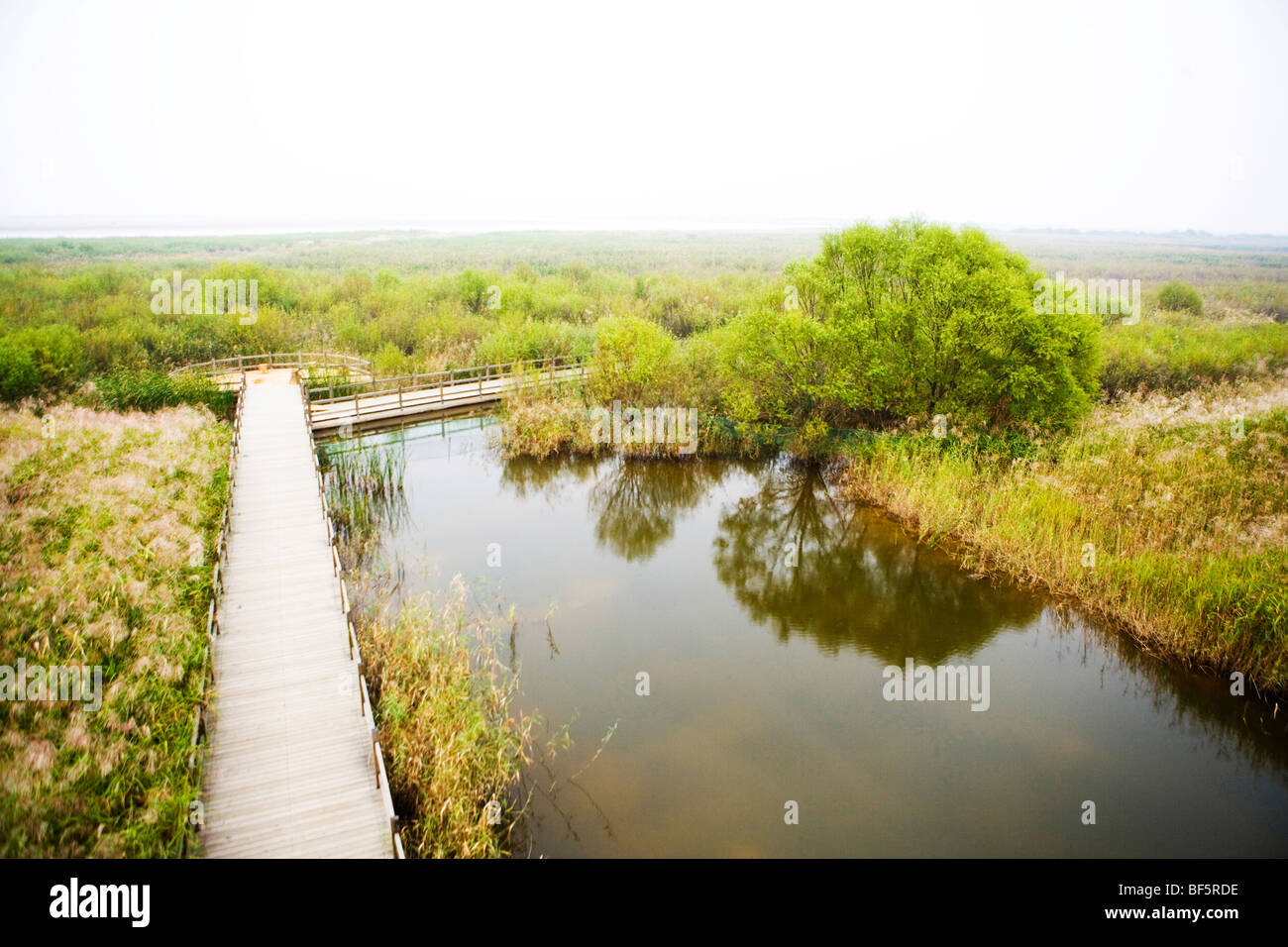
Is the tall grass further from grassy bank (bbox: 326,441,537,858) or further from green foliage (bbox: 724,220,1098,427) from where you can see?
green foliage (bbox: 724,220,1098,427)

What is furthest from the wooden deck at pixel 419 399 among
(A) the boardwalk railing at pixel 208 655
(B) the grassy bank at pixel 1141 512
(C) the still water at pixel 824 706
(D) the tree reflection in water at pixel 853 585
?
(B) the grassy bank at pixel 1141 512

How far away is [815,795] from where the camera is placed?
10117 mm

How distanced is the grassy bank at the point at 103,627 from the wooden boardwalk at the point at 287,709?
0.48 meters

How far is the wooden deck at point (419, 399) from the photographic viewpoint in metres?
23.7

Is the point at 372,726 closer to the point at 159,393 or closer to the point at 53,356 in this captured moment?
the point at 159,393

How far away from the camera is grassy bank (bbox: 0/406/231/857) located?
22.9 feet

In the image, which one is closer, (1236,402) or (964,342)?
(964,342)

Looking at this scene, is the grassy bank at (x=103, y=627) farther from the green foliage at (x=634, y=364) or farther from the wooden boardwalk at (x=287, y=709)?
the green foliage at (x=634, y=364)

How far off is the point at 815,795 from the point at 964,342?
14.5 metres

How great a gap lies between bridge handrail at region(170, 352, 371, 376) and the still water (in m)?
11.4

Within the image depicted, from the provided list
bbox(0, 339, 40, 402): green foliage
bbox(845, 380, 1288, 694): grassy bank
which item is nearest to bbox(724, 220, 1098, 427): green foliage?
bbox(845, 380, 1288, 694): grassy bank
